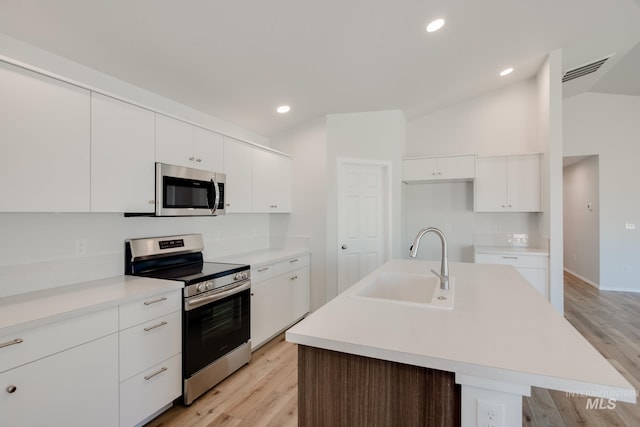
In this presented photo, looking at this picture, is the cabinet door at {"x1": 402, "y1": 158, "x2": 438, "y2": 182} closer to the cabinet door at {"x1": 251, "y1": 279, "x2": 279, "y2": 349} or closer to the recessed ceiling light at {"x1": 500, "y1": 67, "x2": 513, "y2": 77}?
the recessed ceiling light at {"x1": 500, "y1": 67, "x2": 513, "y2": 77}

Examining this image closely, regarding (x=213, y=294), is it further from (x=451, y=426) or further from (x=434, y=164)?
(x=434, y=164)

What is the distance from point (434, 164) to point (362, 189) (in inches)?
42.8

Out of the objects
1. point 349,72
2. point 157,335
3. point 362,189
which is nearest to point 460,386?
→ point 157,335

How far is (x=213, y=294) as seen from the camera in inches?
92.5

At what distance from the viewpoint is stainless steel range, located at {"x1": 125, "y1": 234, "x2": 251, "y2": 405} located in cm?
218

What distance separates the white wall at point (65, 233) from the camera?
5.94 feet

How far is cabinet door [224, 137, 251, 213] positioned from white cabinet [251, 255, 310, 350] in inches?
27.0

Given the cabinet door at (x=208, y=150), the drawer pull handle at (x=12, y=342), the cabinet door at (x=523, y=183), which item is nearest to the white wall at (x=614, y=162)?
the cabinet door at (x=523, y=183)

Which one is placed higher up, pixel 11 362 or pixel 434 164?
pixel 434 164

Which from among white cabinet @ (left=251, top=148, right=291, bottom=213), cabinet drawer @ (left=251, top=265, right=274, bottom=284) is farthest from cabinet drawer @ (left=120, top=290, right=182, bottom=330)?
white cabinet @ (left=251, top=148, right=291, bottom=213)

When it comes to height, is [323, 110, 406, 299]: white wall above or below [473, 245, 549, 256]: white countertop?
above

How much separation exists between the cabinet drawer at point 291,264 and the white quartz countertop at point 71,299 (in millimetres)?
1334

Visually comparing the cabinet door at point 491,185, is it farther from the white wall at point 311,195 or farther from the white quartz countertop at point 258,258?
the white quartz countertop at point 258,258

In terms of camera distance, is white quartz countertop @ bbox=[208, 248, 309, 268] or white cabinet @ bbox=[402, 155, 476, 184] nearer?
white quartz countertop @ bbox=[208, 248, 309, 268]
